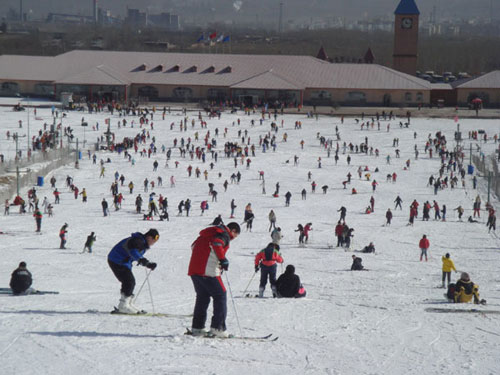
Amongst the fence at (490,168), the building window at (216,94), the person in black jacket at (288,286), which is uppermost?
the building window at (216,94)

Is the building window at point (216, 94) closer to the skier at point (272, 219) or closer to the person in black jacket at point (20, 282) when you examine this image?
the skier at point (272, 219)

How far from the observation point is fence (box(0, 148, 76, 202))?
34031 mm

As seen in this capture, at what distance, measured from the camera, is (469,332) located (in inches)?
388

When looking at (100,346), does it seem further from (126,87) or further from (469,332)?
(126,87)

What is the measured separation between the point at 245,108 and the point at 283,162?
68.1 ft

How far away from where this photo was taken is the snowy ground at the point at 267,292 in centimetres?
828

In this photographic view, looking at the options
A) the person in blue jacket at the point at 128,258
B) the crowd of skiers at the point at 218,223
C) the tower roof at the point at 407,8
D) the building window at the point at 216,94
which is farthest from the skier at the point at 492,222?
the tower roof at the point at 407,8

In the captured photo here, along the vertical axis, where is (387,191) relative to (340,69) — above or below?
below

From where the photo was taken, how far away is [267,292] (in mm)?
13398

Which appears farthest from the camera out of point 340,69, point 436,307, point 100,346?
point 340,69

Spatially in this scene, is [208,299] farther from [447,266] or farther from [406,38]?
[406,38]

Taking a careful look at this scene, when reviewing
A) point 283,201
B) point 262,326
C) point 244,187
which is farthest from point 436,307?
point 244,187

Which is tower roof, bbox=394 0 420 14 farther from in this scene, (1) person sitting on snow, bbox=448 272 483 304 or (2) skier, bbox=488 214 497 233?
(1) person sitting on snow, bbox=448 272 483 304

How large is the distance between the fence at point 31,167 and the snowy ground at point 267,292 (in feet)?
3.75
